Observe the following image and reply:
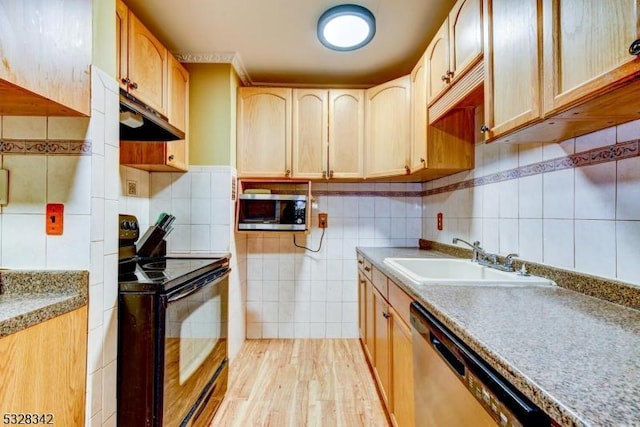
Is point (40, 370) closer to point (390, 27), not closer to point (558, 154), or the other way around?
point (558, 154)

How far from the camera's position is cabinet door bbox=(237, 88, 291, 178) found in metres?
2.50

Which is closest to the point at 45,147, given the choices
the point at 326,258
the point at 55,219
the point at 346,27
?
the point at 55,219

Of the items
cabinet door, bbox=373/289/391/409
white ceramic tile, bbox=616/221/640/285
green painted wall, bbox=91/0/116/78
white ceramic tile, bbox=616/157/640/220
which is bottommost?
cabinet door, bbox=373/289/391/409

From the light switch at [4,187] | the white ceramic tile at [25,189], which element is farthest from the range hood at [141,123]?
the light switch at [4,187]

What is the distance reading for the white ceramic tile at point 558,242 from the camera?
1.23 meters

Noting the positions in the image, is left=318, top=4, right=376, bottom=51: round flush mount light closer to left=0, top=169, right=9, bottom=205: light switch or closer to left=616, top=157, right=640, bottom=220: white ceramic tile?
left=616, top=157, right=640, bottom=220: white ceramic tile

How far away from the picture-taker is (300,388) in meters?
2.08

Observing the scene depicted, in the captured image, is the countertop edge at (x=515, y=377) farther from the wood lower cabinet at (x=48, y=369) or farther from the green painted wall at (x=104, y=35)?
the green painted wall at (x=104, y=35)

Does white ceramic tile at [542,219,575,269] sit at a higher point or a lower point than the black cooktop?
higher

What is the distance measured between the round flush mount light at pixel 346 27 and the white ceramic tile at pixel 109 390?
202cm

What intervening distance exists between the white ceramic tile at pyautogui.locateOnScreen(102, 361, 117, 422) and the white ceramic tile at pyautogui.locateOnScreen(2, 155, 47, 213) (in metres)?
0.65

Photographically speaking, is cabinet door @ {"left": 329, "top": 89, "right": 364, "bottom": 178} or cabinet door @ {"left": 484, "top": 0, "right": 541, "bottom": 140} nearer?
cabinet door @ {"left": 484, "top": 0, "right": 541, "bottom": 140}

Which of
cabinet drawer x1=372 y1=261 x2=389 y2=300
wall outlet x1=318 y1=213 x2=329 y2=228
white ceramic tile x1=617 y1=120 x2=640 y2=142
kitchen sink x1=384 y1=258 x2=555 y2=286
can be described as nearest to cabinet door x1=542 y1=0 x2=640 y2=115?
white ceramic tile x1=617 y1=120 x2=640 y2=142

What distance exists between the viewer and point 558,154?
4.25 ft
